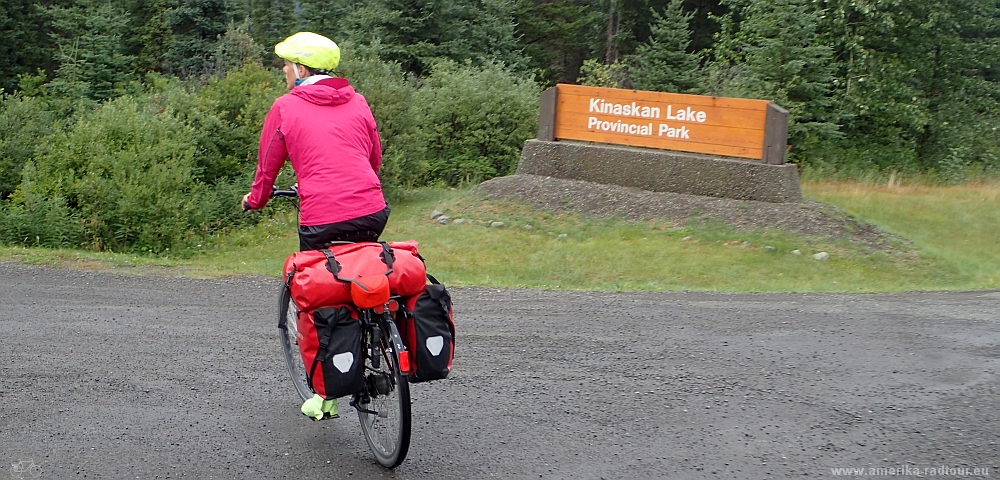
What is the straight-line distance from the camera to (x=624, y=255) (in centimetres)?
1288

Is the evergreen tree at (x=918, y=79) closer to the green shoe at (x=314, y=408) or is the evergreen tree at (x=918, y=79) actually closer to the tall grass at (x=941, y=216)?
the tall grass at (x=941, y=216)

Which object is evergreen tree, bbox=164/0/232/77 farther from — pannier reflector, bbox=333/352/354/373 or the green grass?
pannier reflector, bbox=333/352/354/373

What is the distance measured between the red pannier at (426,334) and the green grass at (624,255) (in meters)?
5.66

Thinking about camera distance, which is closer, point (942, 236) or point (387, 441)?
point (387, 441)

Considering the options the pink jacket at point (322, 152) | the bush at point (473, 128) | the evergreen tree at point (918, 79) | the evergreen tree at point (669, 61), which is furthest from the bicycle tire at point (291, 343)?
the evergreen tree at point (669, 61)

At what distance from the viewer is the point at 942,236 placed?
51.5 feet

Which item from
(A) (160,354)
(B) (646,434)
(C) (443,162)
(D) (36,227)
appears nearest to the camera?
(B) (646,434)

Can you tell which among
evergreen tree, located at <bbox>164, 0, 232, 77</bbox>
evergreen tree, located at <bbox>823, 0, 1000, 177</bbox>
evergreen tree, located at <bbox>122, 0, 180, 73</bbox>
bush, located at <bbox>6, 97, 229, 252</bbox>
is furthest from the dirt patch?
evergreen tree, located at <bbox>122, 0, 180, 73</bbox>

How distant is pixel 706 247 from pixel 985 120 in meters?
25.3

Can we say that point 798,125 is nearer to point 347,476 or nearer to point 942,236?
point 942,236

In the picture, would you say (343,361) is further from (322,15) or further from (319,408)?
(322,15)

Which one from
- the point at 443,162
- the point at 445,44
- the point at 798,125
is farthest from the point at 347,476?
the point at 445,44

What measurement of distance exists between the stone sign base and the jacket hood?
424 inches

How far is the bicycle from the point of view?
4.42 meters
